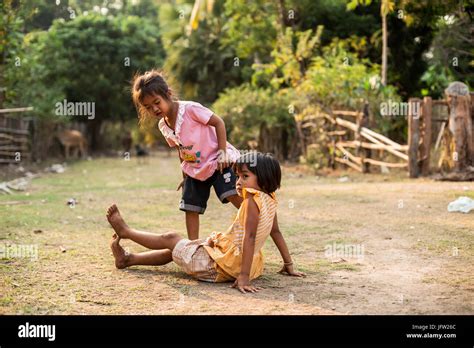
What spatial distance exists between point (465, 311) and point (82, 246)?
11.8 ft

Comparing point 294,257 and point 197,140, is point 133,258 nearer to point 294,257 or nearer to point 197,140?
point 197,140

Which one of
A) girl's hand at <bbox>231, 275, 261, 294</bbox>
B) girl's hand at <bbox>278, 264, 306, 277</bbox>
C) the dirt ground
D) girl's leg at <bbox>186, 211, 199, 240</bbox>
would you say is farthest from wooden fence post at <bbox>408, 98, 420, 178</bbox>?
girl's hand at <bbox>231, 275, 261, 294</bbox>

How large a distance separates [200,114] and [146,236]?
3.51 feet

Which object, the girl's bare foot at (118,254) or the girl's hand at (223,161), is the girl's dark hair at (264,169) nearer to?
the girl's hand at (223,161)

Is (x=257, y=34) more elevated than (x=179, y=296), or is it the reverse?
(x=257, y=34)

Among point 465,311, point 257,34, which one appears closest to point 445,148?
point 465,311

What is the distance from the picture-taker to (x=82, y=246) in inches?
222

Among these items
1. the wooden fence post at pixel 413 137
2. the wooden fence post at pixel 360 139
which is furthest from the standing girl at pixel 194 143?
the wooden fence post at pixel 360 139

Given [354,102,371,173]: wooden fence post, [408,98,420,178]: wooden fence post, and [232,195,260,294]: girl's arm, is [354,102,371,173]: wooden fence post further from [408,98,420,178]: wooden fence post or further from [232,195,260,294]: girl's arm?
[232,195,260,294]: girl's arm

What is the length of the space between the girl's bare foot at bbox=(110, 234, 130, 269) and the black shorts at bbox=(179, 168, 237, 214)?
0.60 metres

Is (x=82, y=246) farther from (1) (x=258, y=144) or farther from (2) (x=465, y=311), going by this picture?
(1) (x=258, y=144)

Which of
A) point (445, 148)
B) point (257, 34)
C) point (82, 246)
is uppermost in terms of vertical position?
point (257, 34)

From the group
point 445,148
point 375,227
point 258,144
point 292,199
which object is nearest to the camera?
point 375,227

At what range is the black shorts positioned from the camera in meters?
4.77
